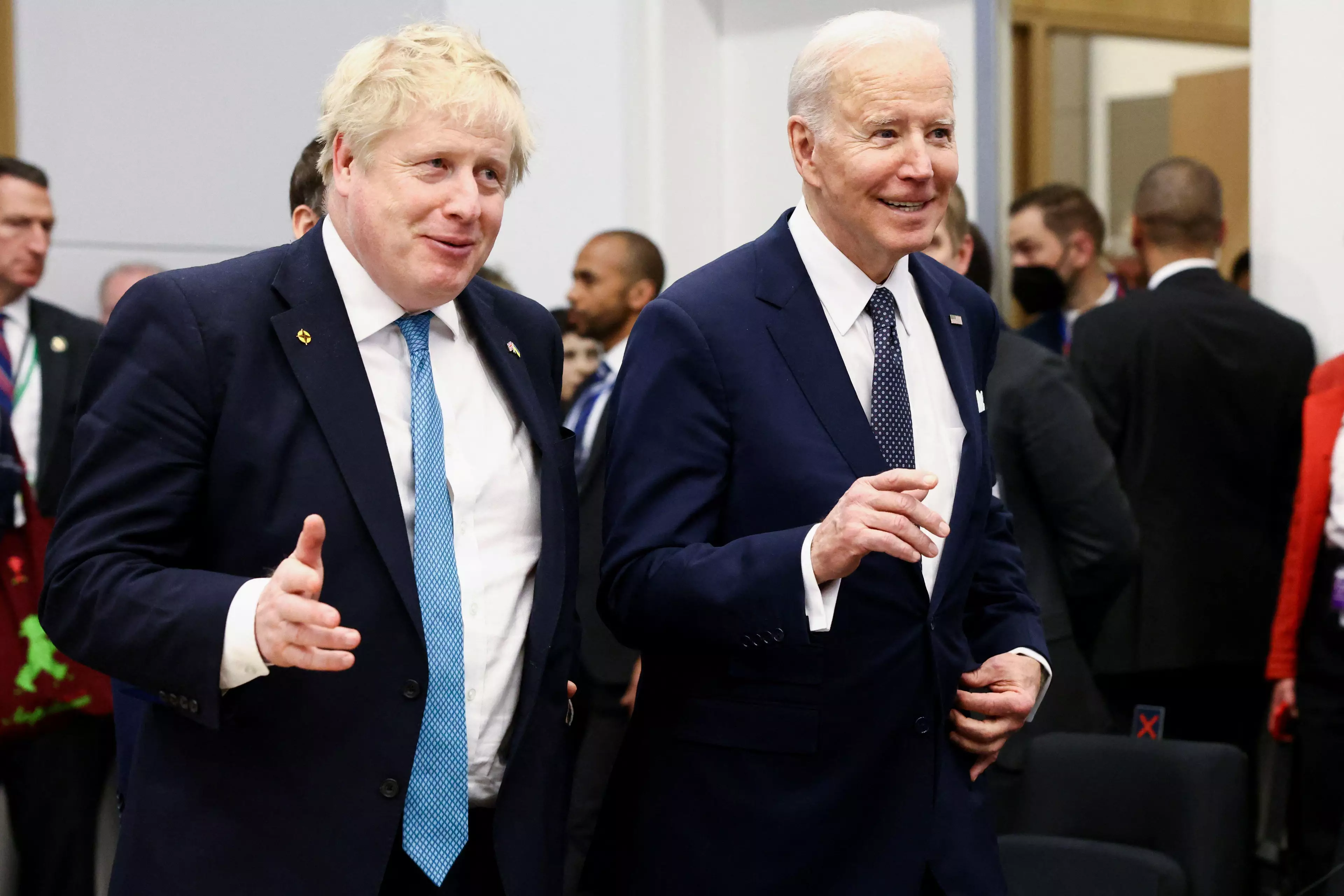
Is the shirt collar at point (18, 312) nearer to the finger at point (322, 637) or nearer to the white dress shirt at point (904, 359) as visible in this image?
the white dress shirt at point (904, 359)

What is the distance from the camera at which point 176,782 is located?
1566 mm

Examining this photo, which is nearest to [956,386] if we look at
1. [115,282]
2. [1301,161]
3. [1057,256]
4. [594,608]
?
[594,608]

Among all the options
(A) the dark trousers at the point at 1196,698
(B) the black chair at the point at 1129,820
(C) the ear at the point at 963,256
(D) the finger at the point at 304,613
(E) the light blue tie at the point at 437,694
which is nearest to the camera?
(D) the finger at the point at 304,613

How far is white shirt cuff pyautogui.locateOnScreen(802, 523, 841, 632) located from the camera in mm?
1692

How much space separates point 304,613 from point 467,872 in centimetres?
46

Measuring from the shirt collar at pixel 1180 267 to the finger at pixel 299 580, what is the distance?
306 centimetres

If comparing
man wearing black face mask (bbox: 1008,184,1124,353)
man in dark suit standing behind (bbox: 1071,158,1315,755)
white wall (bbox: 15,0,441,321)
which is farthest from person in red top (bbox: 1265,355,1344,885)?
white wall (bbox: 15,0,441,321)

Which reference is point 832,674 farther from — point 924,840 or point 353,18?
point 353,18

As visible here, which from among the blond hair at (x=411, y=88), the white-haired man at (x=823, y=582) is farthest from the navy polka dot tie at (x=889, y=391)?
the blond hair at (x=411, y=88)

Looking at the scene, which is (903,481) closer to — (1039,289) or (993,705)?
(993,705)

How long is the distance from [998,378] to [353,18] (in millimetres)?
3694

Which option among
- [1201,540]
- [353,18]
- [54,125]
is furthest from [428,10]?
[1201,540]

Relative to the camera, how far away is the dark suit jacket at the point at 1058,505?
3.05 metres

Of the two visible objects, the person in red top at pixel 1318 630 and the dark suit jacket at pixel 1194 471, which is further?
the dark suit jacket at pixel 1194 471
